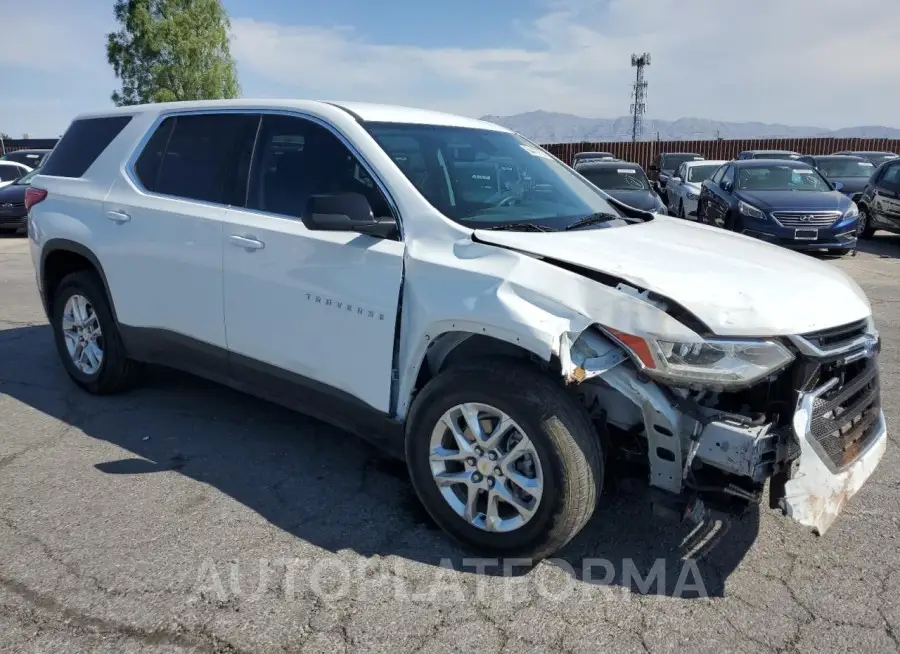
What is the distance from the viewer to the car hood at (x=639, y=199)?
11.8 metres

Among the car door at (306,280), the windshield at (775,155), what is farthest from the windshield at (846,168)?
the car door at (306,280)

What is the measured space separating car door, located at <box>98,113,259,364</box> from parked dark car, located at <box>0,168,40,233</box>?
517 inches

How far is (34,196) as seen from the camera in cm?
521

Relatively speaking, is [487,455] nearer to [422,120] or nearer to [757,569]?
[757,569]

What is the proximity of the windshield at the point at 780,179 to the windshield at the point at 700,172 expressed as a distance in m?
3.62

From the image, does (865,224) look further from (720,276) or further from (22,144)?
(22,144)

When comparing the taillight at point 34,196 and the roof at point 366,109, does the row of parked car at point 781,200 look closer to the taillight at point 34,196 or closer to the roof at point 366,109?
the roof at point 366,109

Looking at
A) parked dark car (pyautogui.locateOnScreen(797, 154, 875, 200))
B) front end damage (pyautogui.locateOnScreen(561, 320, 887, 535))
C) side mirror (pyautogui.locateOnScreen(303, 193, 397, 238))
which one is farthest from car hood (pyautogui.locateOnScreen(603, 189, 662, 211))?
front end damage (pyautogui.locateOnScreen(561, 320, 887, 535))

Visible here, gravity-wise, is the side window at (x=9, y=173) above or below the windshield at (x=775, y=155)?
below

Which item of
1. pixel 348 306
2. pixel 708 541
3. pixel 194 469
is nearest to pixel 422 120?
pixel 348 306

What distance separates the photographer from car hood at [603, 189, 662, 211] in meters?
11.8

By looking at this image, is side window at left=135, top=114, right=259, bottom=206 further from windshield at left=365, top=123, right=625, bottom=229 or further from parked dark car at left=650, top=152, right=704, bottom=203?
parked dark car at left=650, top=152, right=704, bottom=203

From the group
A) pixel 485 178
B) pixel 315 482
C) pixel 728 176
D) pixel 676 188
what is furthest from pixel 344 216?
pixel 676 188

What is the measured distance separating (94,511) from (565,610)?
7.44 feet
